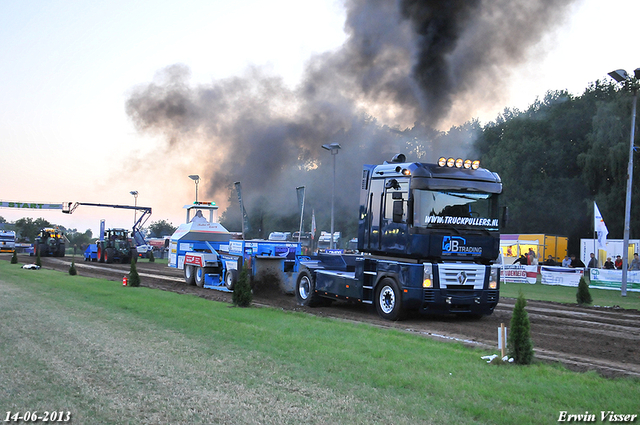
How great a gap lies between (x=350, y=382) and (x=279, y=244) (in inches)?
473

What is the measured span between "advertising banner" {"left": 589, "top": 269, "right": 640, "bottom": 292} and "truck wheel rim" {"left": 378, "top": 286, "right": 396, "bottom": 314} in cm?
1762

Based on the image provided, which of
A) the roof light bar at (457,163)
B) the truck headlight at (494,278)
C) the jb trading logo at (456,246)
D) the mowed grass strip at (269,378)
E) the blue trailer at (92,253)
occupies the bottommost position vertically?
the blue trailer at (92,253)

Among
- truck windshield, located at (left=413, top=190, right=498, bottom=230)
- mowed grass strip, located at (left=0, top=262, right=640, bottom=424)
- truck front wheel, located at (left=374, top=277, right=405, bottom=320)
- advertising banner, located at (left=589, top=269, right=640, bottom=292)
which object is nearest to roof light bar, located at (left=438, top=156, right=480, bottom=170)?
truck windshield, located at (left=413, top=190, right=498, bottom=230)

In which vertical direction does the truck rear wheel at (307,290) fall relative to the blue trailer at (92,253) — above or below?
above

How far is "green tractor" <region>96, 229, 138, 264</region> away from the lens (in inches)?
1631

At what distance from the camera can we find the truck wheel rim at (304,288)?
1545 cm

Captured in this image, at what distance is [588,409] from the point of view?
18.2 feet

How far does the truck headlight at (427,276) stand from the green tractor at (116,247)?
33.4 m

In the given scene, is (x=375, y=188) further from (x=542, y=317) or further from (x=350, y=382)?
(x=350, y=382)

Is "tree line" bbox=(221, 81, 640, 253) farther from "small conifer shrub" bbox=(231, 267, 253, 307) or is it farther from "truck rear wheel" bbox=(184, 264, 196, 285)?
"small conifer shrub" bbox=(231, 267, 253, 307)

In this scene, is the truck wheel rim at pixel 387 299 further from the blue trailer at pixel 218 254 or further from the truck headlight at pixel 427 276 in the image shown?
the blue trailer at pixel 218 254

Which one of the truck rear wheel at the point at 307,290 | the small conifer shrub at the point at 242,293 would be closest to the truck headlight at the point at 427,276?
the truck rear wheel at the point at 307,290

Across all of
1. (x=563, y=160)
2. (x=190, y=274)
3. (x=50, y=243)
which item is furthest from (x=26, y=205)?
(x=563, y=160)

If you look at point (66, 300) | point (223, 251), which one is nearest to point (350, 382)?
point (66, 300)
